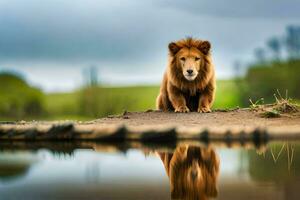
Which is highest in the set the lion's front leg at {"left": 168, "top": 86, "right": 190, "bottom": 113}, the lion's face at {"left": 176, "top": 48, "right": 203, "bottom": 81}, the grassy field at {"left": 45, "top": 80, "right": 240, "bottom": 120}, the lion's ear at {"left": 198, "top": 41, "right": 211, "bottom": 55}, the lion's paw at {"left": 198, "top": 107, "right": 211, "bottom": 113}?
the lion's ear at {"left": 198, "top": 41, "right": 211, "bottom": 55}

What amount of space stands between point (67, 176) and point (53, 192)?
3.00ft

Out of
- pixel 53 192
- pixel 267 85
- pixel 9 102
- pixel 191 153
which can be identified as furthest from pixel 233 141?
pixel 267 85

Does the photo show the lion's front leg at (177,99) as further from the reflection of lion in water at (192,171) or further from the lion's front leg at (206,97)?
the reflection of lion in water at (192,171)

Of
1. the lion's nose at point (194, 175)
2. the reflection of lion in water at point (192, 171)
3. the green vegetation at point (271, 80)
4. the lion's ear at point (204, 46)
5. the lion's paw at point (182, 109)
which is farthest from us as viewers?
the green vegetation at point (271, 80)

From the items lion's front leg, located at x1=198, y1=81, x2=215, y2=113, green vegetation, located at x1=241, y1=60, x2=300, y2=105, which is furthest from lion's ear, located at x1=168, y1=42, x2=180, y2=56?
green vegetation, located at x1=241, y1=60, x2=300, y2=105

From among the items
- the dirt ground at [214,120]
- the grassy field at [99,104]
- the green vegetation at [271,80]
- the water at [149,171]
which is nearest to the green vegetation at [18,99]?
the grassy field at [99,104]

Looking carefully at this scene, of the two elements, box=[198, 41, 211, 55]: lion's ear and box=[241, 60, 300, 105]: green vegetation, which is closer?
box=[198, 41, 211, 55]: lion's ear

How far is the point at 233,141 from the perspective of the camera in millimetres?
8875

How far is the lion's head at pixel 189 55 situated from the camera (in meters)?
10.8

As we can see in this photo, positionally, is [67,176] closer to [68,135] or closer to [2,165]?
[2,165]

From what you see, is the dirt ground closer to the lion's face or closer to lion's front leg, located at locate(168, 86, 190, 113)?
lion's front leg, located at locate(168, 86, 190, 113)

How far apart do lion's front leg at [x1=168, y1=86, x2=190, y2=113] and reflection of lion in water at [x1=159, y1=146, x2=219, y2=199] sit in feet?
10.4

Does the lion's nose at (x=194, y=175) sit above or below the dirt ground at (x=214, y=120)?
below

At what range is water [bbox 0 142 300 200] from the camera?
17.1 feet
